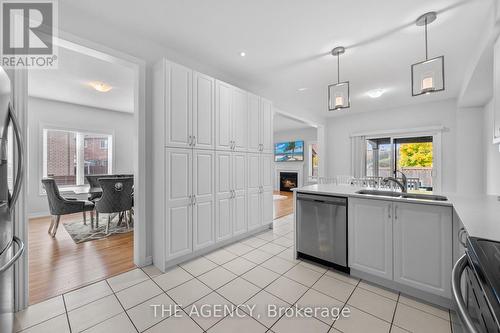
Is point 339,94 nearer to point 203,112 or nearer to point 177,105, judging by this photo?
point 203,112

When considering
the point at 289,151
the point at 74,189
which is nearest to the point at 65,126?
the point at 74,189

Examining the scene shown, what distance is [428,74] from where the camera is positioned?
201 cm

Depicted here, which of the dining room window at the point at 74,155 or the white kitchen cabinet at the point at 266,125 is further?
the dining room window at the point at 74,155

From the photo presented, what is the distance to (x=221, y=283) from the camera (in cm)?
212

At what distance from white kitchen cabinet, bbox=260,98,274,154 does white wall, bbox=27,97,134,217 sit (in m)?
4.39

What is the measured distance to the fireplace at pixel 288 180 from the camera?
8.96 m

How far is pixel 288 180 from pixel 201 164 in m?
6.94

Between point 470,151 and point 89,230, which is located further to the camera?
point 470,151

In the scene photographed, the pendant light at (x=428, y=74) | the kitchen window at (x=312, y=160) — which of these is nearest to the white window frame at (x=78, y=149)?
the pendant light at (x=428, y=74)

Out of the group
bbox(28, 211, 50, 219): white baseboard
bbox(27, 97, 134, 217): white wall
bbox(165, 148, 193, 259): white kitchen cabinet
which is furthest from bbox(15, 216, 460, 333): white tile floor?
bbox(27, 97, 134, 217): white wall

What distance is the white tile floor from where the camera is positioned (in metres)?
1.56

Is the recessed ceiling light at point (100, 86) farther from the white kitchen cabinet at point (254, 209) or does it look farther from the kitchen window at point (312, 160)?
the kitchen window at point (312, 160)

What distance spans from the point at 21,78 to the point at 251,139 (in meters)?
2.60

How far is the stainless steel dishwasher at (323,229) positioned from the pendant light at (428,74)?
1349 millimetres
